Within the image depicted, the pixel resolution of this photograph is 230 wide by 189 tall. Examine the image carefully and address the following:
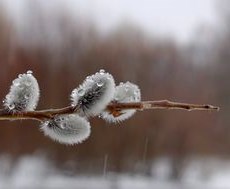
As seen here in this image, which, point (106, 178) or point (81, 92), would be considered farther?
point (106, 178)

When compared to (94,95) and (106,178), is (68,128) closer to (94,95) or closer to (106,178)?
(94,95)

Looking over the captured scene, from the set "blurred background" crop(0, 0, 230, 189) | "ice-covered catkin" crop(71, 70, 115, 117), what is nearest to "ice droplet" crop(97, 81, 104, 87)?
"ice-covered catkin" crop(71, 70, 115, 117)

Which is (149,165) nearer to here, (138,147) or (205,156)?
(138,147)

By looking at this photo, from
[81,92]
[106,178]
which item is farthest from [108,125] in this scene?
[81,92]

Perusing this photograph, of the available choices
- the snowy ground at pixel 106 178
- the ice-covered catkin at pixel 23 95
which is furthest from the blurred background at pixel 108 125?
the ice-covered catkin at pixel 23 95

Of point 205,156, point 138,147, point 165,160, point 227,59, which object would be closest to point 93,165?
point 138,147

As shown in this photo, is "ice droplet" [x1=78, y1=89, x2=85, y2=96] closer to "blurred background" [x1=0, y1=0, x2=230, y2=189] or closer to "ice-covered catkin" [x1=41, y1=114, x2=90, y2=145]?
"ice-covered catkin" [x1=41, y1=114, x2=90, y2=145]
